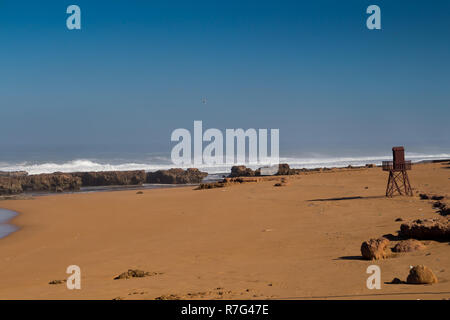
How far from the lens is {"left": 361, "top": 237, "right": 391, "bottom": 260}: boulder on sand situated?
842 centimetres

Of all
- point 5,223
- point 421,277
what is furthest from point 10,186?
point 421,277

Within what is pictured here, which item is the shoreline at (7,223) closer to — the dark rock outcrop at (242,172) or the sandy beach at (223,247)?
the sandy beach at (223,247)

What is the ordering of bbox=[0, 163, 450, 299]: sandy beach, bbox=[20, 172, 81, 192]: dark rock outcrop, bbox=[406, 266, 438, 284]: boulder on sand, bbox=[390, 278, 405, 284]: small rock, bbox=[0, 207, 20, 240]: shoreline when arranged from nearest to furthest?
1. bbox=[406, 266, 438, 284]: boulder on sand
2. bbox=[390, 278, 405, 284]: small rock
3. bbox=[0, 163, 450, 299]: sandy beach
4. bbox=[0, 207, 20, 240]: shoreline
5. bbox=[20, 172, 81, 192]: dark rock outcrop

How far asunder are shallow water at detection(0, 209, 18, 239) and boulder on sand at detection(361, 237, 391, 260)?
441 inches

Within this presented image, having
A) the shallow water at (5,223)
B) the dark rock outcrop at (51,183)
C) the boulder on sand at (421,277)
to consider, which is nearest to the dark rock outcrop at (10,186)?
the dark rock outcrop at (51,183)

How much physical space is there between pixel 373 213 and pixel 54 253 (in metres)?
8.85

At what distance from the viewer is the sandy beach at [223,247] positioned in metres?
7.24

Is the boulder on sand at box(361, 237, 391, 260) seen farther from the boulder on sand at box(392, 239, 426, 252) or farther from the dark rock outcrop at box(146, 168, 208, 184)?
the dark rock outcrop at box(146, 168, 208, 184)

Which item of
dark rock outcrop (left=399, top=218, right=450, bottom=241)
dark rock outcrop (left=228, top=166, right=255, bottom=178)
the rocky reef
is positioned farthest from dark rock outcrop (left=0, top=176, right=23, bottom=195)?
dark rock outcrop (left=399, top=218, right=450, bottom=241)

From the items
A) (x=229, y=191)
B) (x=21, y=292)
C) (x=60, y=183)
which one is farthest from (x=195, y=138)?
(x=21, y=292)

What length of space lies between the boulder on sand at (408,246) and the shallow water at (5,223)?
11.6 metres
